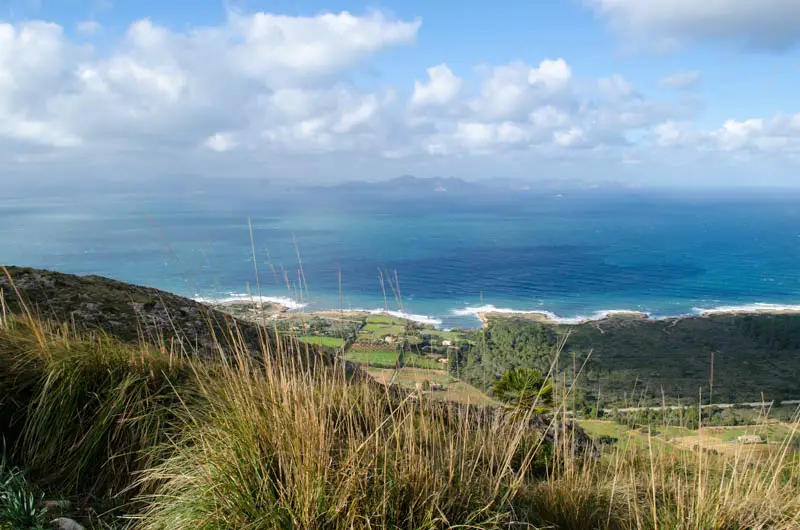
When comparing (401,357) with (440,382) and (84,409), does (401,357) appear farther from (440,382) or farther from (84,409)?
(84,409)

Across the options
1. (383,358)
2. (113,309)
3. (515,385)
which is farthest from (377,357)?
(515,385)

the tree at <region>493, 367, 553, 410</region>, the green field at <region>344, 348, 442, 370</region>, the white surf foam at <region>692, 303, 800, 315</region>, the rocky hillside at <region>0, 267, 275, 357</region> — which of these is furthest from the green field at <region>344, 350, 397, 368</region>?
the white surf foam at <region>692, 303, 800, 315</region>

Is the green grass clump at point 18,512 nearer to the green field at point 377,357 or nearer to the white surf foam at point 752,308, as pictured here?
the green field at point 377,357

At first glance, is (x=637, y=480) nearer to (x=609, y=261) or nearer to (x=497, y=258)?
(x=497, y=258)

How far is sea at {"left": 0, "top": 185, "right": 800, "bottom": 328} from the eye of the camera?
93.0ft

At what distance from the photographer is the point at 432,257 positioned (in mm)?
65000

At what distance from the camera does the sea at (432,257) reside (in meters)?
28.4

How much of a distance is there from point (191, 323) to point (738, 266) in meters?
91.6

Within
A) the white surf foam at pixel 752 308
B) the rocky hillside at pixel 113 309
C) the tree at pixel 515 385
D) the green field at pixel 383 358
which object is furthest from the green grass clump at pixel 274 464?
the white surf foam at pixel 752 308

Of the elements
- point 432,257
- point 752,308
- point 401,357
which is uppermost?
point 401,357

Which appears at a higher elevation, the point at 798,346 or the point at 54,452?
the point at 54,452

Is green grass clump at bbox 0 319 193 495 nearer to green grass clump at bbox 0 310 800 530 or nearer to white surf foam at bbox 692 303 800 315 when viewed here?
green grass clump at bbox 0 310 800 530

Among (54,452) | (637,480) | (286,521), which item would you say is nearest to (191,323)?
(54,452)

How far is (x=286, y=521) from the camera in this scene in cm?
221
